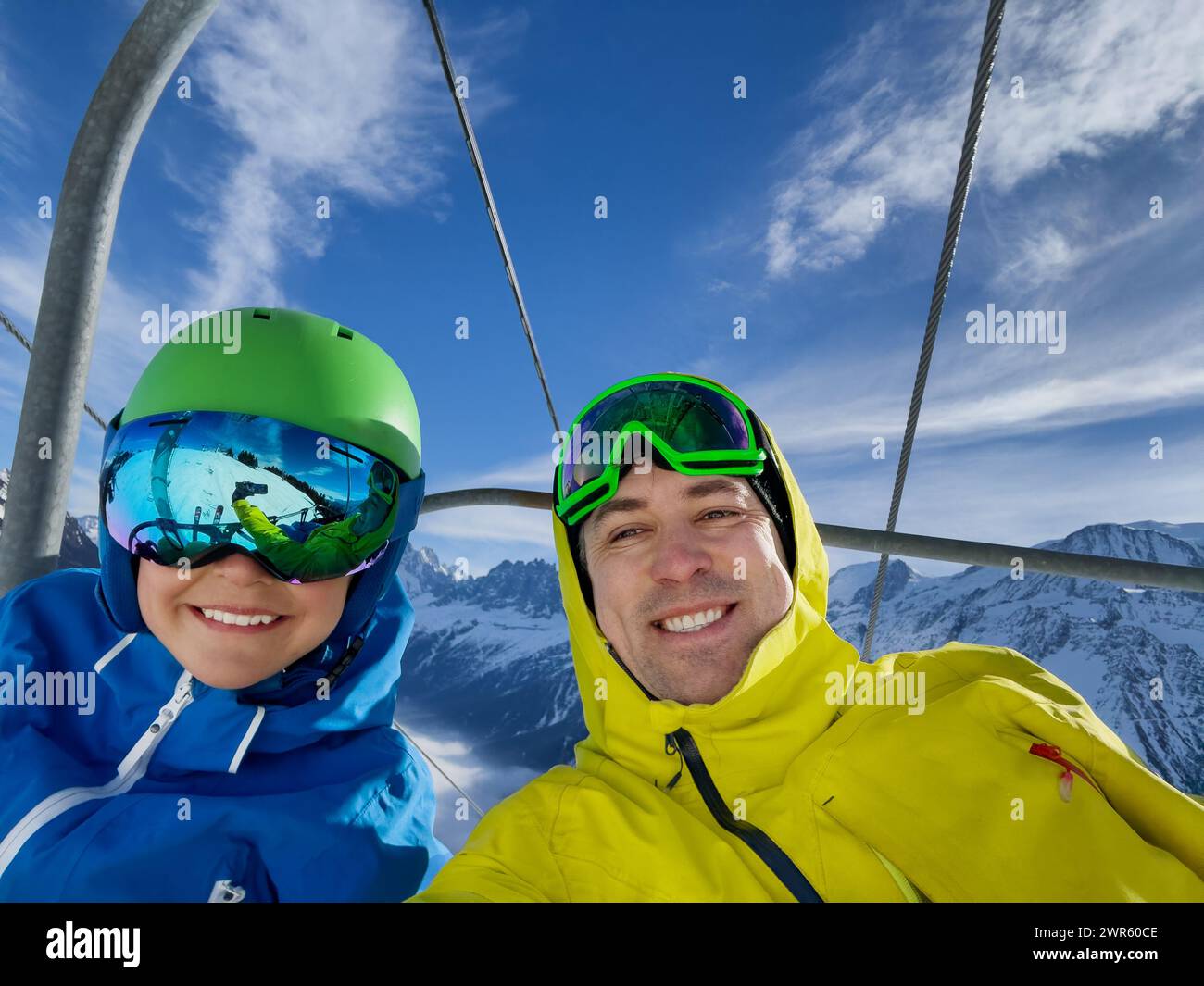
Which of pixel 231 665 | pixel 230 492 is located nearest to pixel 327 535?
pixel 230 492

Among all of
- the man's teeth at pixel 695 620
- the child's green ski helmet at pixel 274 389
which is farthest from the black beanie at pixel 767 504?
the child's green ski helmet at pixel 274 389

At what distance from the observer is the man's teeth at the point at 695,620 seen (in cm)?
173

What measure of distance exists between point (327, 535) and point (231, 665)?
32cm

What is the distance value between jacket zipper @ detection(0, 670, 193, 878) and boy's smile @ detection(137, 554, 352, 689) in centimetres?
11

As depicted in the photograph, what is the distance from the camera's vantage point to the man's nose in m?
1.72

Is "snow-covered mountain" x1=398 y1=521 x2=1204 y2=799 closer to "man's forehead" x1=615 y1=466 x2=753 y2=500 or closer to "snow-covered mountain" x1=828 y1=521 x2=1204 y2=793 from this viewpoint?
"snow-covered mountain" x1=828 y1=521 x2=1204 y2=793

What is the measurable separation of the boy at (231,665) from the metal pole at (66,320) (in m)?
0.27

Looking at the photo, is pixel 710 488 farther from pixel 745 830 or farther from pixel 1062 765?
pixel 1062 765

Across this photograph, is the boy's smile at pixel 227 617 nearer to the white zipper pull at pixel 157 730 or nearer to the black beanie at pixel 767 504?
the white zipper pull at pixel 157 730
